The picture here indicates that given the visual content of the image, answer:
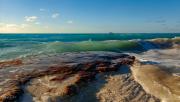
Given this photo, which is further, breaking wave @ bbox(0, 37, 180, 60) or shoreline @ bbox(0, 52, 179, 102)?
breaking wave @ bbox(0, 37, 180, 60)

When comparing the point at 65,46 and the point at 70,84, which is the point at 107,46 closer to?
the point at 65,46

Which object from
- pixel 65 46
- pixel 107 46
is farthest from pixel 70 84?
pixel 107 46

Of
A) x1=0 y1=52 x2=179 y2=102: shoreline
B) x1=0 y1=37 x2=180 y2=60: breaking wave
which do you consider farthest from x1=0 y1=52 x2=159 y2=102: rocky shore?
x1=0 y1=37 x2=180 y2=60: breaking wave

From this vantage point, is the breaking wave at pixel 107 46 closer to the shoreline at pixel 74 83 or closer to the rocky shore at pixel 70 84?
the shoreline at pixel 74 83

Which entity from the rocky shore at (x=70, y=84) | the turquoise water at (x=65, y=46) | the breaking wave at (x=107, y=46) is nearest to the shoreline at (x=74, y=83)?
the rocky shore at (x=70, y=84)

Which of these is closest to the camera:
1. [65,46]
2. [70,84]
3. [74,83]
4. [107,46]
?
[70,84]

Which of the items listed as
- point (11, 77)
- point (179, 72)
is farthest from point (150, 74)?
point (11, 77)

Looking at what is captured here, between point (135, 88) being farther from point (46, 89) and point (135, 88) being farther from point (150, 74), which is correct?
point (46, 89)

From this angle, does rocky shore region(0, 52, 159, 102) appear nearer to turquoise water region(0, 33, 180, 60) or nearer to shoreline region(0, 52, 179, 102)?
shoreline region(0, 52, 179, 102)

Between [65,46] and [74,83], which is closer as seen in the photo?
[74,83]
